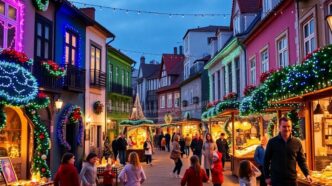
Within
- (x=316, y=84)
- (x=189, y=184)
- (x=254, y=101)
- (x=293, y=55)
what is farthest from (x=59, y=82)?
(x=316, y=84)

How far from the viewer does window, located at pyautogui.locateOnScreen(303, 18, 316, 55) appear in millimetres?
16375

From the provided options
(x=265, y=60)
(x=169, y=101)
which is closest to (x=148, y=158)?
(x=265, y=60)

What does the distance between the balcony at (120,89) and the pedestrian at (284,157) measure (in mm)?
25612

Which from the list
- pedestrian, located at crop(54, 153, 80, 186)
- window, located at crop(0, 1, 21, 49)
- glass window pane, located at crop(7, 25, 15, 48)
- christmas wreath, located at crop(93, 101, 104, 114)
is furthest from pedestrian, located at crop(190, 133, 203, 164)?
pedestrian, located at crop(54, 153, 80, 186)

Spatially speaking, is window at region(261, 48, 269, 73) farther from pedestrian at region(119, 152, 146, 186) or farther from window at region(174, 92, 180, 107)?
window at region(174, 92, 180, 107)

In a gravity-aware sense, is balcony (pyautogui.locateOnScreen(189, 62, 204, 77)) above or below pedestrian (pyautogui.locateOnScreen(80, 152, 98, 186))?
above

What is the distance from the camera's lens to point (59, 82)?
18.8m

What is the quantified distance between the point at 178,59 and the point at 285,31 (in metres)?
45.3

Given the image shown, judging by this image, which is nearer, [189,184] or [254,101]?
[189,184]

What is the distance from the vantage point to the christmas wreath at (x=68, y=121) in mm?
19344

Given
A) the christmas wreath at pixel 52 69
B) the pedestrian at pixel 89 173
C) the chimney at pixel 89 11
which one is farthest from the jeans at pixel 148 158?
the pedestrian at pixel 89 173

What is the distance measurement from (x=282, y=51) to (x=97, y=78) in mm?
10257

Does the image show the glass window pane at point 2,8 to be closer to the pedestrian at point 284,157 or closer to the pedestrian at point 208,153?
the pedestrian at point 208,153

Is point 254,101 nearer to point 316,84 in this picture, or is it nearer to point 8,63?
point 316,84
